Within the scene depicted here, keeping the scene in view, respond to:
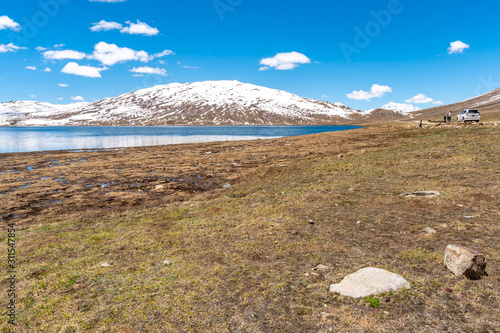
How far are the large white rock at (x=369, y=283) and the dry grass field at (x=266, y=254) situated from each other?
261 millimetres

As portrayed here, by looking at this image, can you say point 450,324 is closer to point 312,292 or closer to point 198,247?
point 312,292

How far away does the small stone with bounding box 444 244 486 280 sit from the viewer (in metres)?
7.55

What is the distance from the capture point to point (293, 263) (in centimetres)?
947

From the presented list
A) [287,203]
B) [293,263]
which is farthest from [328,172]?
[293,263]

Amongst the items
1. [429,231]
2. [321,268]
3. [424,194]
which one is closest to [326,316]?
[321,268]

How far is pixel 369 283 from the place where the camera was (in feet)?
25.2

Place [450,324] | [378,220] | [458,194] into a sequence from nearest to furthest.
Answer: [450,324] → [378,220] → [458,194]

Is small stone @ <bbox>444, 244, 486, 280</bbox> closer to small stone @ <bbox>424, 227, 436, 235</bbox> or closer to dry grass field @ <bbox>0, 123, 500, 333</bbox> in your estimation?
dry grass field @ <bbox>0, 123, 500, 333</bbox>

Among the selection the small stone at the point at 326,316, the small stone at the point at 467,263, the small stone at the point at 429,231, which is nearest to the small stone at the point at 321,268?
the small stone at the point at 326,316

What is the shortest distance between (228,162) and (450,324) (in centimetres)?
3656

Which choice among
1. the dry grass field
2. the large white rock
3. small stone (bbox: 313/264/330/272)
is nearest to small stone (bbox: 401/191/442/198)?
the dry grass field

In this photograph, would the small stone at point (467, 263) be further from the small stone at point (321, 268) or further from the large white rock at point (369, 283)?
the small stone at point (321, 268)

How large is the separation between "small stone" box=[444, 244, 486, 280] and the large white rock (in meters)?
1.72

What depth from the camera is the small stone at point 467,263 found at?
7.55 metres
